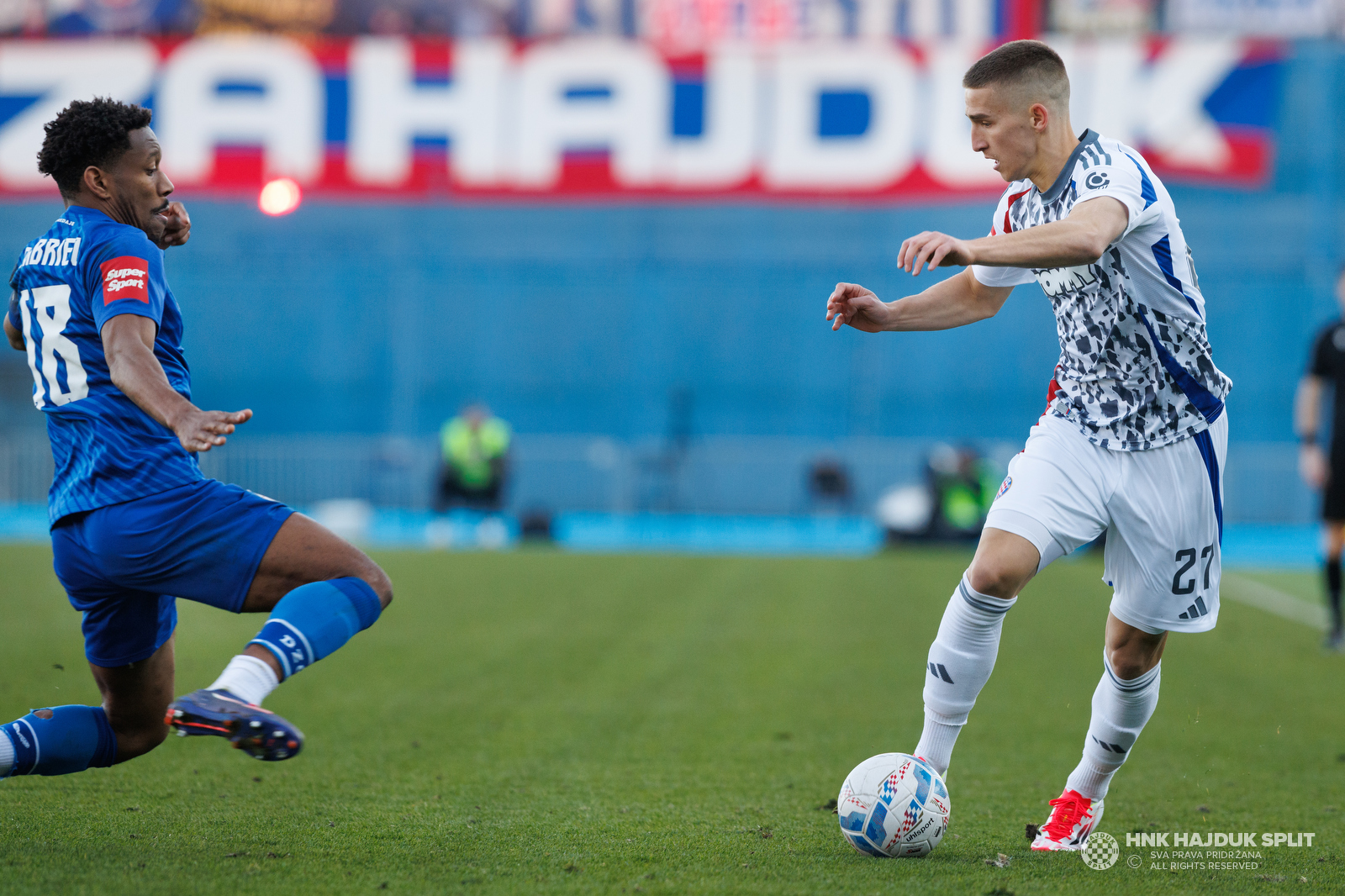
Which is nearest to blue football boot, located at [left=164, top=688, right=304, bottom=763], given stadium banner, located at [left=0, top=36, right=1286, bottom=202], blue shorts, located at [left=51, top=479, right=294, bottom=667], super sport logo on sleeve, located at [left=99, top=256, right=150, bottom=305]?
blue shorts, located at [left=51, top=479, right=294, bottom=667]

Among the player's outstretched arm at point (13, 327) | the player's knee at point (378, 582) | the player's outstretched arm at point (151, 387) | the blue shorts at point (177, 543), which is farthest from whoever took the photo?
the player's outstretched arm at point (13, 327)

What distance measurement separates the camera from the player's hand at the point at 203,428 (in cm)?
293

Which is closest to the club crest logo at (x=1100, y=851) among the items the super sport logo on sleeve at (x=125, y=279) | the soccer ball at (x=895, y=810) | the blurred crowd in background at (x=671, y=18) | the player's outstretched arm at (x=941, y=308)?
the soccer ball at (x=895, y=810)

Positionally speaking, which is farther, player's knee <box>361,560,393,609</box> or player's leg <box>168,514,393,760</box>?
player's knee <box>361,560,393,609</box>

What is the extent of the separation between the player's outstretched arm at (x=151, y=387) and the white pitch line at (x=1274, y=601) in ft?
27.9

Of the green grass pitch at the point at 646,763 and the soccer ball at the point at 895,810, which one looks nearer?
the green grass pitch at the point at 646,763

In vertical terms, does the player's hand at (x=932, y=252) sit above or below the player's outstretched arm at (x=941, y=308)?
above

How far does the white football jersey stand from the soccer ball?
3.71 feet

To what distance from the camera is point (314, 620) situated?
3.19 metres

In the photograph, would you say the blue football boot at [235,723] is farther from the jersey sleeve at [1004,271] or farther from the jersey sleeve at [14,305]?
the jersey sleeve at [1004,271]

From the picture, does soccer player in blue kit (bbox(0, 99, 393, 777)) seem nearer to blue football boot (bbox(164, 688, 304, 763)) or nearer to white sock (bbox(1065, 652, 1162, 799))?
blue football boot (bbox(164, 688, 304, 763))

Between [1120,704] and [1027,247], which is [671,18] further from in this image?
[1027,247]

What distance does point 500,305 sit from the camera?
980 inches

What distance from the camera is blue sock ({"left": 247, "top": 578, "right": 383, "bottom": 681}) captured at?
124 inches
